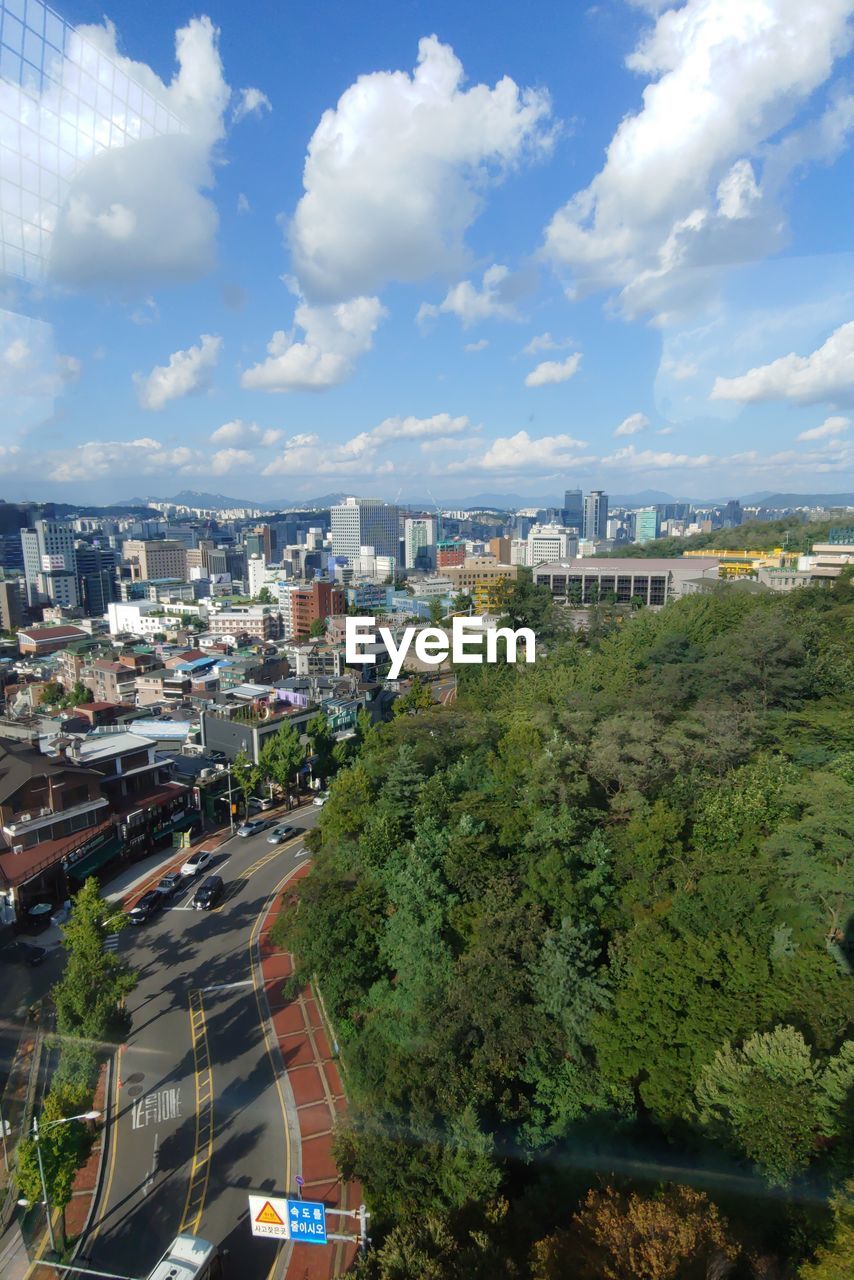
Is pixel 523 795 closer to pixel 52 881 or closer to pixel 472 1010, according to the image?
pixel 472 1010

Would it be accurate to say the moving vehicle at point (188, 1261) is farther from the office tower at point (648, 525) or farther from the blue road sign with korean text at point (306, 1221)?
the office tower at point (648, 525)

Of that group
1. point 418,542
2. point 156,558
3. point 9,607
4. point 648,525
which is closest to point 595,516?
point 648,525

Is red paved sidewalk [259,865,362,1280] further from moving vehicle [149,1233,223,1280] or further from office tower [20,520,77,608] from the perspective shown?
office tower [20,520,77,608]

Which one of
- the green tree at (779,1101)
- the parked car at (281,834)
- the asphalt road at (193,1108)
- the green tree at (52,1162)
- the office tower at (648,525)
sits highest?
the office tower at (648,525)

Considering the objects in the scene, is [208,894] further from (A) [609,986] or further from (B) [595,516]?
(B) [595,516]

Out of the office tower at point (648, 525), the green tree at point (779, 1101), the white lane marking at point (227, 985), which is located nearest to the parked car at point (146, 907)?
the white lane marking at point (227, 985)

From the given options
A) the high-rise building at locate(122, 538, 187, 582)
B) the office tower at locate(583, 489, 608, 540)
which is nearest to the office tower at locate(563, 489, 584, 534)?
the office tower at locate(583, 489, 608, 540)

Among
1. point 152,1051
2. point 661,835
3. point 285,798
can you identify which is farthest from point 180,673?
point 661,835

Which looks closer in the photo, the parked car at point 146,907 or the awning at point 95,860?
the parked car at point 146,907
